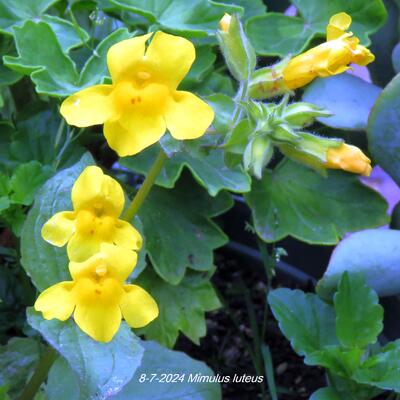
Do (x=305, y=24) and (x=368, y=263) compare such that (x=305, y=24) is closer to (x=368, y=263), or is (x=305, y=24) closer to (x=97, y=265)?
(x=368, y=263)

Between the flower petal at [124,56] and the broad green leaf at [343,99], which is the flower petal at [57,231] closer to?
the flower petal at [124,56]

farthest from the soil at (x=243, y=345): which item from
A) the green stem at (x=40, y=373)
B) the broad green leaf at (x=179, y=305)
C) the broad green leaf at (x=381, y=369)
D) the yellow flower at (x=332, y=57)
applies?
the yellow flower at (x=332, y=57)

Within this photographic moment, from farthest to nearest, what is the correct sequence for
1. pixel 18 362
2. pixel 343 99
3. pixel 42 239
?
pixel 343 99 < pixel 18 362 < pixel 42 239

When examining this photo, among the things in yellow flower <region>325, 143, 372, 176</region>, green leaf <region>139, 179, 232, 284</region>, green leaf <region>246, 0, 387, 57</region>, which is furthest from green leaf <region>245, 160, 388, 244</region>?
yellow flower <region>325, 143, 372, 176</region>

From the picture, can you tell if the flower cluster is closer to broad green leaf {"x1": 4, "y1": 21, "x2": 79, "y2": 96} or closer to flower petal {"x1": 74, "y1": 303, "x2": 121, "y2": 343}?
flower petal {"x1": 74, "y1": 303, "x2": 121, "y2": 343}

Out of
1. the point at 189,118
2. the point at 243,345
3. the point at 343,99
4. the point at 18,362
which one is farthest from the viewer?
the point at 243,345

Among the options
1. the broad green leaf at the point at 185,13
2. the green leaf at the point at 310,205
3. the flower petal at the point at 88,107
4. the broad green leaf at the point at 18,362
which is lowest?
the broad green leaf at the point at 18,362

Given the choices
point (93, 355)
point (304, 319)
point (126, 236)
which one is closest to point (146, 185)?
point (126, 236)

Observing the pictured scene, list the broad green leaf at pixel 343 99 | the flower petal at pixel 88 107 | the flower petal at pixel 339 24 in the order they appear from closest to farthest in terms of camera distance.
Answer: the flower petal at pixel 88 107 → the flower petal at pixel 339 24 → the broad green leaf at pixel 343 99
